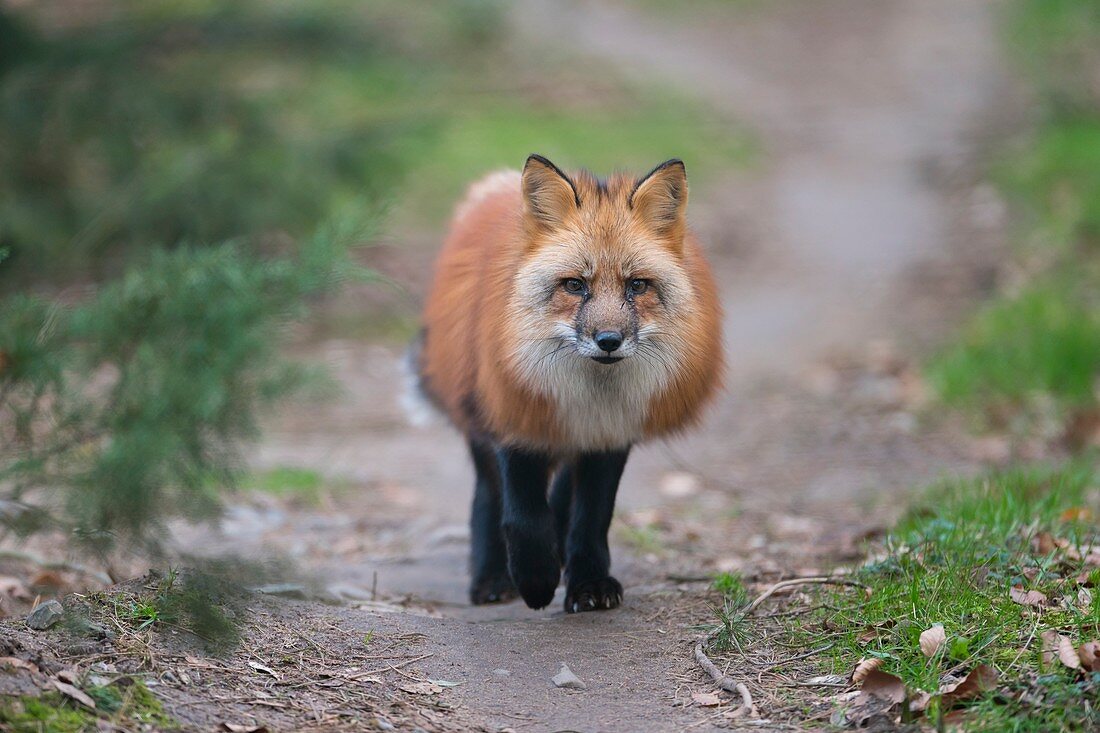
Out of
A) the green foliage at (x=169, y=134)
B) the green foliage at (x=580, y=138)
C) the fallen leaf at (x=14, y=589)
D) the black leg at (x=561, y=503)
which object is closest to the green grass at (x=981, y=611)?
the black leg at (x=561, y=503)

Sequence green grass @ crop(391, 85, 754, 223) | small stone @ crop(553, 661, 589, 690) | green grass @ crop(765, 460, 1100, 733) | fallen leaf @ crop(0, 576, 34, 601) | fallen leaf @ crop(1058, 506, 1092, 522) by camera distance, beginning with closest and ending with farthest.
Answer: green grass @ crop(765, 460, 1100, 733) < small stone @ crop(553, 661, 589, 690) < fallen leaf @ crop(0, 576, 34, 601) < fallen leaf @ crop(1058, 506, 1092, 522) < green grass @ crop(391, 85, 754, 223)

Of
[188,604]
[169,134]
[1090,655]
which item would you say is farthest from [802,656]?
[169,134]

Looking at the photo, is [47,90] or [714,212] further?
[714,212]

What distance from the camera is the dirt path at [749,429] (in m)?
4.49

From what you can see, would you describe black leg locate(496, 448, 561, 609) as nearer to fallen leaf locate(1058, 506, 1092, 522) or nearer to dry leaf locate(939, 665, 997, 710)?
dry leaf locate(939, 665, 997, 710)

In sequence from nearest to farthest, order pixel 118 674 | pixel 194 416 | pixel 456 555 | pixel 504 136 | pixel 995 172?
1. pixel 118 674
2. pixel 194 416
3. pixel 456 555
4. pixel 995 172
5. pixel 504 136

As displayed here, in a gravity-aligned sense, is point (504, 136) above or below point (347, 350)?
above

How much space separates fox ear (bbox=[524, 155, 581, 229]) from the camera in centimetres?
462

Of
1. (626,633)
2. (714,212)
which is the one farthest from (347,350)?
(626,633)

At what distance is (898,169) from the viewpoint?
53.2 feet

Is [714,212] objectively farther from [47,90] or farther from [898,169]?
[47,90]

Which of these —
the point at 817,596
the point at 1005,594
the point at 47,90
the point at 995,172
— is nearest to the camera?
the point at 1005,594

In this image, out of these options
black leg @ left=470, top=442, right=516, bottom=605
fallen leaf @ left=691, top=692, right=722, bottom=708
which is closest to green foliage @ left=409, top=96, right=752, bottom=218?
black leg @ left=470, top=442, right=516, bottom=605

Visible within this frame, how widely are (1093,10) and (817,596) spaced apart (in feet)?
43.2
